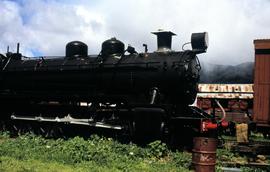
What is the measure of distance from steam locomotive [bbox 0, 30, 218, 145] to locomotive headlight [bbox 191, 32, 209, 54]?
33 mm

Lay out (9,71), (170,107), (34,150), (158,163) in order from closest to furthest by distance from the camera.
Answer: (158,163) < (34,150) < (170,107) < (9,71)

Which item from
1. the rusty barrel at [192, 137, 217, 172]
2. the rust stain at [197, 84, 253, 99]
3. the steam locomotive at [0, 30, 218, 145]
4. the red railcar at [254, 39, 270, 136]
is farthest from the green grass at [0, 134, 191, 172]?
the rust stain at [197, 84, 253, 99]

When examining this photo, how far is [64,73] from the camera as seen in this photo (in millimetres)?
15930

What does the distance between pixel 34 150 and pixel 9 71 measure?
249 inches

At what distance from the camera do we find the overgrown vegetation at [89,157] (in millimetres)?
9969

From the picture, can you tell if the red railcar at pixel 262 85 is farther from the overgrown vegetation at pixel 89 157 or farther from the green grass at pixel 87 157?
the green grass at pixel 87 157

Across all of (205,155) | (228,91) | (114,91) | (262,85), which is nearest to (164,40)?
(114,91)

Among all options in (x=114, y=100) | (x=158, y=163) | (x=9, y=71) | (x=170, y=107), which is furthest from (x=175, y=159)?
(x=9, y=71)

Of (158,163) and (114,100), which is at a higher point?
(114,100)

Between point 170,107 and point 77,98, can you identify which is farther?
point 77,98

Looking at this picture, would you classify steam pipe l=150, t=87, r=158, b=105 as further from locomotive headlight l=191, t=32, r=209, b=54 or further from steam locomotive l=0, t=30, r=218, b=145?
locomotive headlight l=191, t=32, r=209, b=54

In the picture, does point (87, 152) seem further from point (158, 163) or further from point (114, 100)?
point (114, 100)

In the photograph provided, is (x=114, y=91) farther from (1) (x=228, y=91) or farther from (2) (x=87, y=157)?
(1) (x=228, y=91)

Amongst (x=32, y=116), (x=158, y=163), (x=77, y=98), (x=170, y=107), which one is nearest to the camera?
(x=158, y=163)
